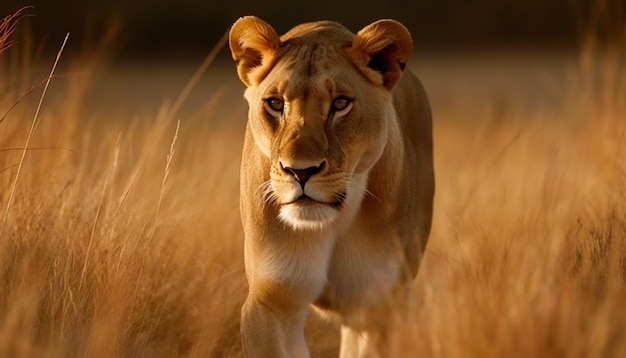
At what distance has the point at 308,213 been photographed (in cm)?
452

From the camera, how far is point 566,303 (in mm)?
3957

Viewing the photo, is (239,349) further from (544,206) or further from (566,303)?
(566,303)

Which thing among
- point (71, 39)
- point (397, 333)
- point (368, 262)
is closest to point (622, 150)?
point (368, 262)

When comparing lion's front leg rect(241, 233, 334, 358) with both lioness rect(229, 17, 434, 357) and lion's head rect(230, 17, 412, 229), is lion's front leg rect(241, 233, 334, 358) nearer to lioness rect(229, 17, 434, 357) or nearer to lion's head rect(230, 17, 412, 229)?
lioness rect(229, 17, 434, 357)

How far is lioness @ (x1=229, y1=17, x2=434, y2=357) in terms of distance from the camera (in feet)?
15.0

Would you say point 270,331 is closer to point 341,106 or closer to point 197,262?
point 341,106

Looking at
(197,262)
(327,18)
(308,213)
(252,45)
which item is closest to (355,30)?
(327,18)

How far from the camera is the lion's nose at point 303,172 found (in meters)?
4.42

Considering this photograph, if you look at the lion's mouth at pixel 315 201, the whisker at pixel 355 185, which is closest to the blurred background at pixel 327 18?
the whisker at pixel 355 185

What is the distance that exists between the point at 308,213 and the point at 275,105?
1.35 ft

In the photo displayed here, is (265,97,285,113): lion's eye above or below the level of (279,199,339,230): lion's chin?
above

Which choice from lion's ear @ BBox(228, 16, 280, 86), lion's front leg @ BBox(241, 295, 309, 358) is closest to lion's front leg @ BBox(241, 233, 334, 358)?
lion's front leg @ BBox(241, 295, 309, 358)

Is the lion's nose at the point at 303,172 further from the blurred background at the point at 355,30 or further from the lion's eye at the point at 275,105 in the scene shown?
the blurred background at the point at 355,30

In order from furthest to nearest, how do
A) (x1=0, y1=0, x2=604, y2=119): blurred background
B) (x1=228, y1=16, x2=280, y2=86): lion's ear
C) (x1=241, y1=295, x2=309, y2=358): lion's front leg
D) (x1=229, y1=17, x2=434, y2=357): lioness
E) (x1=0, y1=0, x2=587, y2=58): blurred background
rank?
(x1=0, y1=0, x2=587, y2=58): blurred background < (x1=0, y1=0, x2=604, y2=119): blurred background < (x1=228, y1=16, x2=280, y2=86): lion's ear < (x1=241, y1=295, x2=309, y2=358): lion's front leg < (x1=229, y1=17, x2=434, y2=357): lioness
